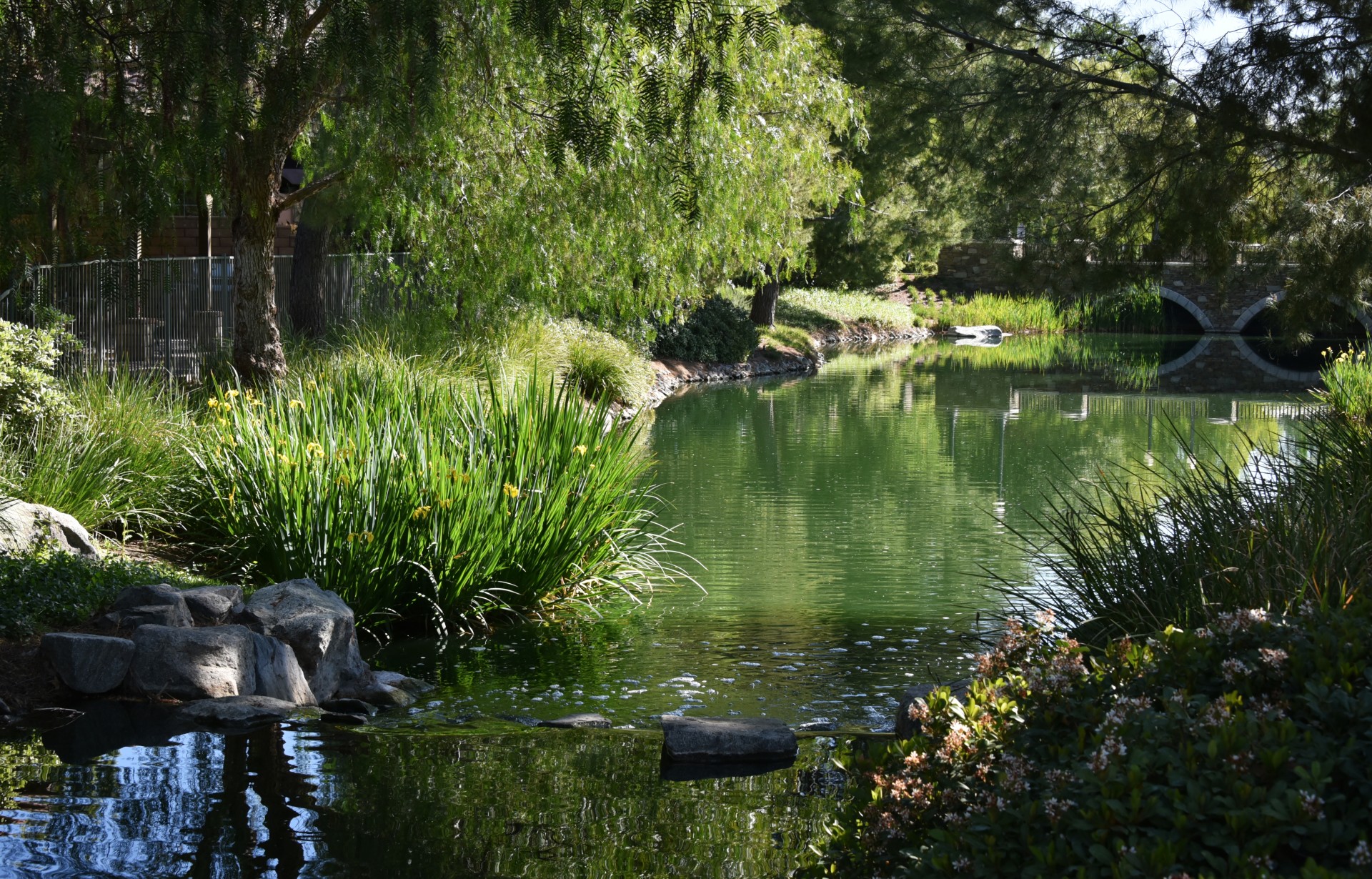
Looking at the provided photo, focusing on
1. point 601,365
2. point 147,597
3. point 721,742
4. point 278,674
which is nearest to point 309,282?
point 601,365

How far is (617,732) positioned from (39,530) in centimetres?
345

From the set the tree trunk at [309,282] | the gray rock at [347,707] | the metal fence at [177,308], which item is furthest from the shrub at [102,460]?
the tree trunk at [309,282]

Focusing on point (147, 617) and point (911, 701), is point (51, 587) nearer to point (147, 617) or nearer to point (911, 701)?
point (147, 617)

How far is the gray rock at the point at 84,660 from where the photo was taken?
Answer: 241 inches

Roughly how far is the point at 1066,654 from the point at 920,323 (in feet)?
133

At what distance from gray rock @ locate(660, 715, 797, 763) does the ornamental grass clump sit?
2621 mm

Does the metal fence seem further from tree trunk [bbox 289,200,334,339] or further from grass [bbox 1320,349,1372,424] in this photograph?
grass [bbox 1320,349,1372,424]

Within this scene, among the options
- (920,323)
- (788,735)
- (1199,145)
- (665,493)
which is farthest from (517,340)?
(920,323)

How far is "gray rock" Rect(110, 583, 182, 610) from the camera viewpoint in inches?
262

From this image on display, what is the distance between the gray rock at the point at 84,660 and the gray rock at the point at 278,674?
1.89 feet

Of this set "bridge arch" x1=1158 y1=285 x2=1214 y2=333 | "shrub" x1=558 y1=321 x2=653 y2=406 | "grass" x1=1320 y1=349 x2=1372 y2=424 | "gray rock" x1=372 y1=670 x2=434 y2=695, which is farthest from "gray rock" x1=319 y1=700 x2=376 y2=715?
"bridge arch" x1=1158 y1=285 x2=1214 y2=333

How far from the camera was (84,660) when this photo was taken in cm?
612

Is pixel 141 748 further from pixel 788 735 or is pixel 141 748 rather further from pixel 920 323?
pixel 920 323

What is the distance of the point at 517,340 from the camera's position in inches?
688
